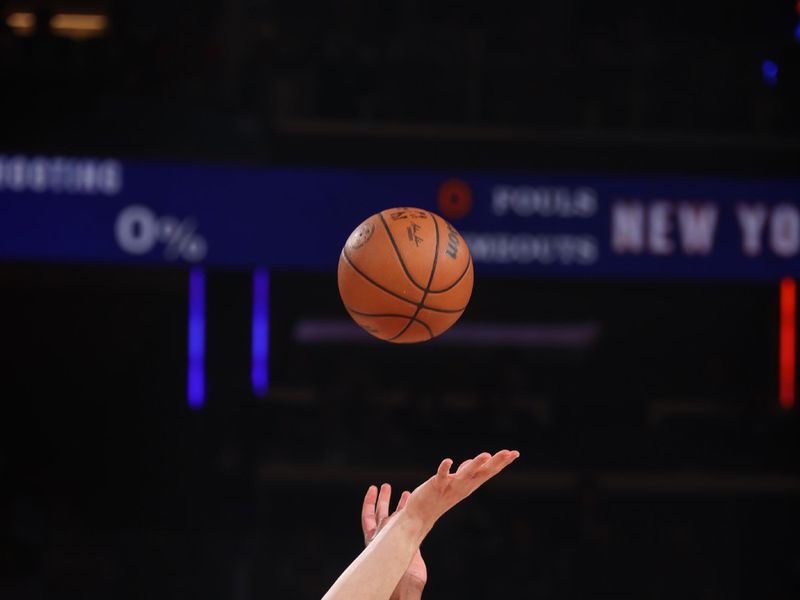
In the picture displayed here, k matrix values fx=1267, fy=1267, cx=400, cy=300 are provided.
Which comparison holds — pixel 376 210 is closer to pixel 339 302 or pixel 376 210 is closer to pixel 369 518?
pixel 339 302

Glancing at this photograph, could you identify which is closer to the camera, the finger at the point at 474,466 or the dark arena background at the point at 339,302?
the finger at the point at 474,466

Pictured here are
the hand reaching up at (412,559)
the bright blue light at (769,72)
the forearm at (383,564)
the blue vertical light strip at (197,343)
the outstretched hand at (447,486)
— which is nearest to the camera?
the forearm at (383,564)

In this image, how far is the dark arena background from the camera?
7.44 m

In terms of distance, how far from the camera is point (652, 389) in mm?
9398

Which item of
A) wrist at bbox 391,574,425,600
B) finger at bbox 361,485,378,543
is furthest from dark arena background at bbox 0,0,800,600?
wrist at bbox 391,574,425,600

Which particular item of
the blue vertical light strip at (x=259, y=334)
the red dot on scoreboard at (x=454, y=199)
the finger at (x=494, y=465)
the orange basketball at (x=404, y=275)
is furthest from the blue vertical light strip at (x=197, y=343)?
the finger at (x=494, y=465)

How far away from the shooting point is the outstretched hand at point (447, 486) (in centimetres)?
243

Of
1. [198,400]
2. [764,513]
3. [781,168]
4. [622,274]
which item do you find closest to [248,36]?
[198,400]

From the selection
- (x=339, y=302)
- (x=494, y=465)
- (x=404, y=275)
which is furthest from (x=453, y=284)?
(x=339, y=302)

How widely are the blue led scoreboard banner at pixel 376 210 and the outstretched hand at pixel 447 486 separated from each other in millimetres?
4952

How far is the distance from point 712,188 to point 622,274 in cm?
73

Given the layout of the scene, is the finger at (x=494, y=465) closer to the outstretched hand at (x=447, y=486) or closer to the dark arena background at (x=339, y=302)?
the outstretched hand at (x=447, y=486)

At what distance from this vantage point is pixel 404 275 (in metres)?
3.71

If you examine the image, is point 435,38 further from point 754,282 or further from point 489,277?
point 754,282
